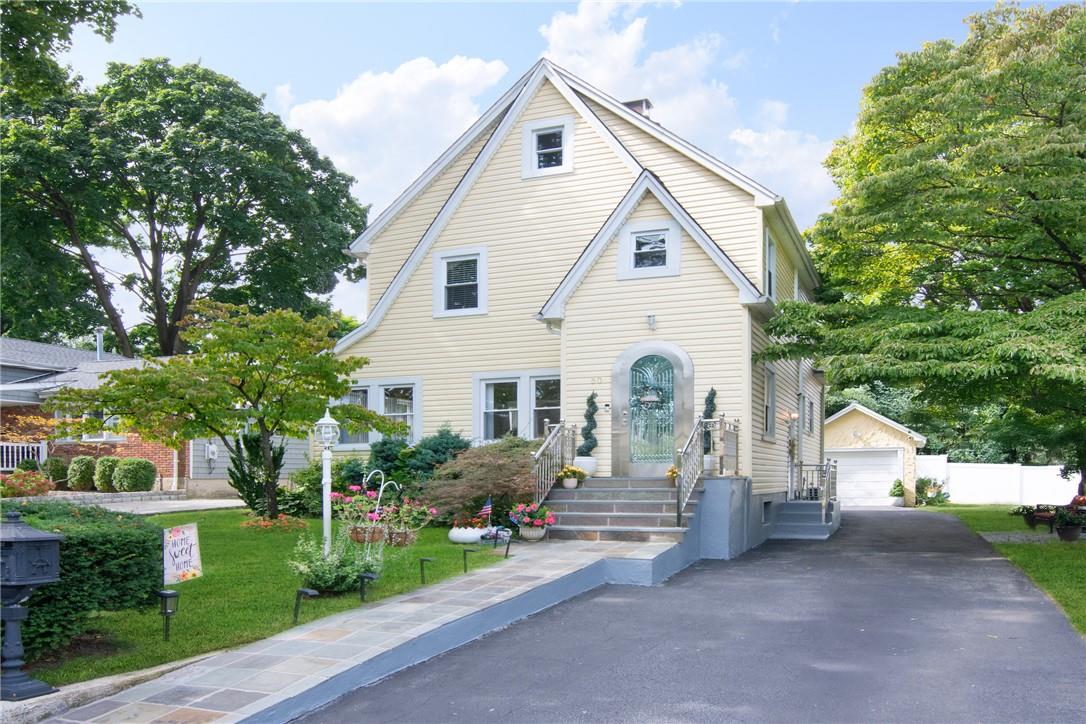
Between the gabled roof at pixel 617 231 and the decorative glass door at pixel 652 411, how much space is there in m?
1.87

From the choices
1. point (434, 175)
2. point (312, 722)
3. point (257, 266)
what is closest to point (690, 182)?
point (434, 175)

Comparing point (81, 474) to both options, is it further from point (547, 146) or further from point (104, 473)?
point (547, 146)

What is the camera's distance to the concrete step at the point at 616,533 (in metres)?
13.3

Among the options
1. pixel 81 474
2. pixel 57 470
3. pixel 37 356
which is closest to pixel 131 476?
pixel 81 474

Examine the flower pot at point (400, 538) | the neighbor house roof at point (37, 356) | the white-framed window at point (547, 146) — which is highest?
the white-framed window at point (547, 146)

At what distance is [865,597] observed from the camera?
412 inches

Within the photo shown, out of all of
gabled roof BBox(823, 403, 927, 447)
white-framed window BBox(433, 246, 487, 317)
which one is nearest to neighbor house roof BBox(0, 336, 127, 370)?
white-framed window BBox(433, 246, 487, 317)

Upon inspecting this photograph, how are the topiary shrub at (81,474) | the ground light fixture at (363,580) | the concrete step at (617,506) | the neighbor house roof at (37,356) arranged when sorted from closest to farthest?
the ground light fixture at (363,580) → the concrete step at (617,506) → the topiary shrub at (81,474) → the neighbor house roof at (37,356)

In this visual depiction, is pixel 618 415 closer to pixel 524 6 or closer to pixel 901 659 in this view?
pixel 524 6

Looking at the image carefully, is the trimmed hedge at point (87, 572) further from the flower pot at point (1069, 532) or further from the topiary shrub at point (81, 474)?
the topiary shrub at point (81, 474)

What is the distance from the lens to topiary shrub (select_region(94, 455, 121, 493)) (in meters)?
23.5

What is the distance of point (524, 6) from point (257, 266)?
23.3 meters

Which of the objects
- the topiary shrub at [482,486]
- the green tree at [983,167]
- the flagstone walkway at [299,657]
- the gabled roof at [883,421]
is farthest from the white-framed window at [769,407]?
the gabled roof at [883,421]

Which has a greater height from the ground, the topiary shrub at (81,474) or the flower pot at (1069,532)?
the topiary shrub at (81,474)
